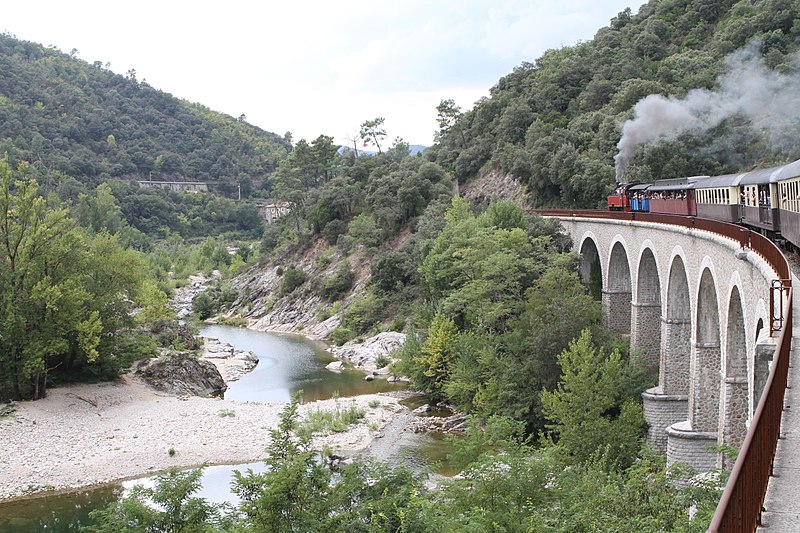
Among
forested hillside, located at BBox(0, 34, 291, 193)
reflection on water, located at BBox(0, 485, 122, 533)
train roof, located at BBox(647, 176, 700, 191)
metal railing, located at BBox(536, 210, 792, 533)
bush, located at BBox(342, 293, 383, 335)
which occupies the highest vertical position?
forested hillside, located at BBox(0, 34, 291, 193)

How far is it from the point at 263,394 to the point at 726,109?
95.8 ft

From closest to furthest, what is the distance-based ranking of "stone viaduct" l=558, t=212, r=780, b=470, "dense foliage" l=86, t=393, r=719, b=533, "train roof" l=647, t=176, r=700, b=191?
"dense foliage" l=86, t=393, r=719, b=533, "stone viaduct" l=558, t=212, r=780, b=470, "train roof" l=647, t=176, r=700, b=191

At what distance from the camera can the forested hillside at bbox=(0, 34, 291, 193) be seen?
349ft

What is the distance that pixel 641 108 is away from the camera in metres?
43.3

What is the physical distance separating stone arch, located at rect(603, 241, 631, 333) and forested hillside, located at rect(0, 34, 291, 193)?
82.8 m

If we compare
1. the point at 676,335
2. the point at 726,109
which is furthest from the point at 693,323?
the point at 726,109

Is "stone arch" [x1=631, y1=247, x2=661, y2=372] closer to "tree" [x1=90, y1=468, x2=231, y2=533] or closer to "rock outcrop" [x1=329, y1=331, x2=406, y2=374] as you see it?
"rock outcrop" [x1=329, y1=331, x2=406, y2=374]

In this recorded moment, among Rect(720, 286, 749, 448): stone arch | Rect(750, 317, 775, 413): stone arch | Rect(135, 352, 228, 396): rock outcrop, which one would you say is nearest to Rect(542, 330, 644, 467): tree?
Rect(720, 286, 749, 448): stone arch

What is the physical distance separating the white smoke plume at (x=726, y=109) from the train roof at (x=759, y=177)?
1504cm

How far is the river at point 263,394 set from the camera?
69.5 feet

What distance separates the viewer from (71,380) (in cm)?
3322

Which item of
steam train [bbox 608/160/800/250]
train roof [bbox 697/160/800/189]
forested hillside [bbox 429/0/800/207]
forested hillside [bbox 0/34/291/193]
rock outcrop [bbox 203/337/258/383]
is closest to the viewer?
train roof [bbox 697/160/800/189]

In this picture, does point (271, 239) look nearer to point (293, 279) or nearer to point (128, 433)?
point (293, 279)

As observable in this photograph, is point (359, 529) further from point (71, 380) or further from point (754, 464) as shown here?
point (71, 380)
